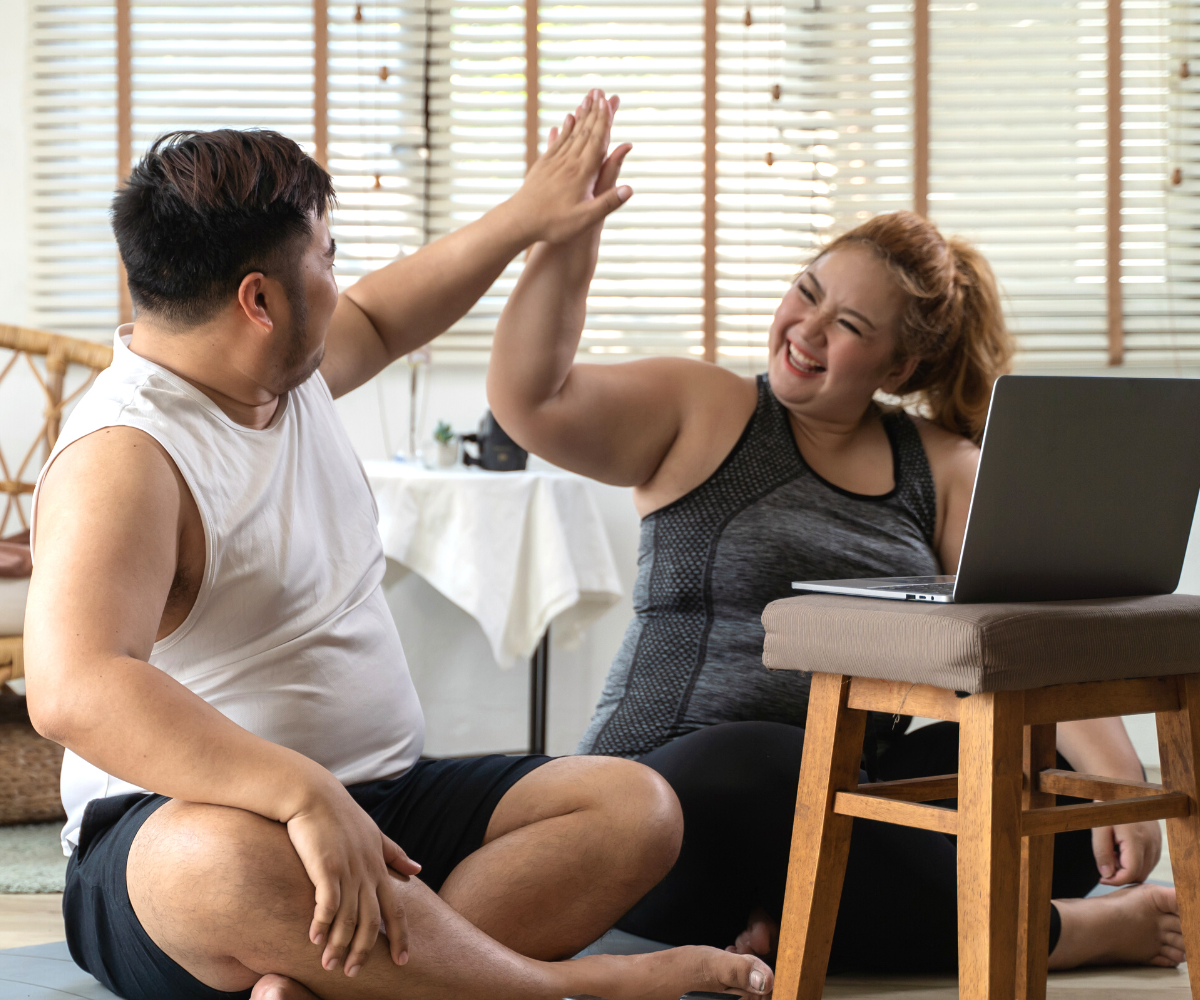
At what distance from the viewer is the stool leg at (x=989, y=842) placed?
862mm

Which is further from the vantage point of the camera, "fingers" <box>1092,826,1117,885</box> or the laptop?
"fingers" <box>1092,826,1117,885</box>

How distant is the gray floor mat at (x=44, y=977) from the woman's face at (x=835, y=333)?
3.35 feet

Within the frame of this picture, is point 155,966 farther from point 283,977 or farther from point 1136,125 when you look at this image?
point 1136,125

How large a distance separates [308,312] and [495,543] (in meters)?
1.30

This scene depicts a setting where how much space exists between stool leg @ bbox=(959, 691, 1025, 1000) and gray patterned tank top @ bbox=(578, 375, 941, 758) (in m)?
0.50

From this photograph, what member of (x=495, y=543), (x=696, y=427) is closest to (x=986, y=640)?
(x=696, y=427)

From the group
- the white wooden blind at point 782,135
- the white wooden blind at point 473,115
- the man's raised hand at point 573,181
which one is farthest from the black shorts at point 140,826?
the white wooden blind at point 782,135

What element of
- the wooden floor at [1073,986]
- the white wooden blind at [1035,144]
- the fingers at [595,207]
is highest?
the white wooden blind at [1035,144]

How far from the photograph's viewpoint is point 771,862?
130 centimetres

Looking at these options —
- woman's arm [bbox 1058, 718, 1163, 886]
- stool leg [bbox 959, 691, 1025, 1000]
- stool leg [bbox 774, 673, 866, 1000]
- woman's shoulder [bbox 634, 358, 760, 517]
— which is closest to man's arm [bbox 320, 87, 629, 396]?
woman's shoulder [bbox 634, 358, 760, 517]

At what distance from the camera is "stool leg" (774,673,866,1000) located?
994mm

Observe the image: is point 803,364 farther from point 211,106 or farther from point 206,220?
point 211,106

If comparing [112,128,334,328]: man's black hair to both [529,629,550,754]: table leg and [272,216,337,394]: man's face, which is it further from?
[529,629,550,754]: table leg

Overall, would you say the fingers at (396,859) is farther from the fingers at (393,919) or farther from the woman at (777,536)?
the woman at (777,536)
